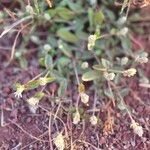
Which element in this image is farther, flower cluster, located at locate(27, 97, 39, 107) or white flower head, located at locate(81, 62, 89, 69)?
white flower head, located at locate(81, 62, 89, 69)

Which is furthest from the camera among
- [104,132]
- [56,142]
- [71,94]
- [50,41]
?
[50,41]

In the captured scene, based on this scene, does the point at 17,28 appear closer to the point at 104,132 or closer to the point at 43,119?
the point at 43,119

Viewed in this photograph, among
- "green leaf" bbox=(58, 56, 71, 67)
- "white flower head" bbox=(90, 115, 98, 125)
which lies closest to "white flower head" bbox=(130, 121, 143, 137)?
"white flower head" bbox=(90, 115, 98, 125)

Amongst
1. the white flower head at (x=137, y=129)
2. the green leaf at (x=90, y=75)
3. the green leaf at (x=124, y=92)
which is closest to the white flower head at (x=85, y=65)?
the green leaf at (x=90, y=75)

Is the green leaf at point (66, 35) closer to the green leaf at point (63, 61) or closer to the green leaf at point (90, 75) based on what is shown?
the green leaf at point (63, 61)

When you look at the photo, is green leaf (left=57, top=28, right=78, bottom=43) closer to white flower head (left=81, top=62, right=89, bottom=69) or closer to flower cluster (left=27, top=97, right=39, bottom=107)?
white flower head (left=81, top=62, right=89, bottom=69)

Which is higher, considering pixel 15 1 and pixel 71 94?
pixel 15 1

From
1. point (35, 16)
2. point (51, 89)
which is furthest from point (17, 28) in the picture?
point (51, 89)
